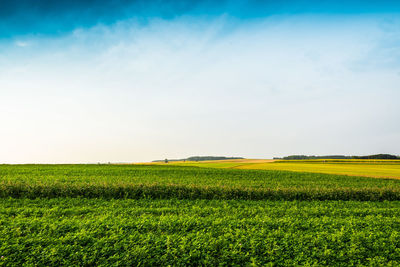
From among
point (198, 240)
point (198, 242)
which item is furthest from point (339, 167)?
point (198, 242)

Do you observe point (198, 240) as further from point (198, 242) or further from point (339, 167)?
point (339, 167)

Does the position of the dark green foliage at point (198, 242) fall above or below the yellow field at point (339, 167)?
above

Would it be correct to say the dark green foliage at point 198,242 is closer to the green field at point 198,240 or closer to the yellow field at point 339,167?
the green field at point 198,240

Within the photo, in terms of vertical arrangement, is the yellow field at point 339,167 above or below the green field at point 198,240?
below

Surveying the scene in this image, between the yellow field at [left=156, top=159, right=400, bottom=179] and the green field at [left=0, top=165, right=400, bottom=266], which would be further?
the yellow field at [left=156, top=159, right=400, bottom=179]

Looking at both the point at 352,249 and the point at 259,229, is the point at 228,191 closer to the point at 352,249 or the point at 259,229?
the point at 259,229

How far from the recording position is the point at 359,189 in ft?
54.9

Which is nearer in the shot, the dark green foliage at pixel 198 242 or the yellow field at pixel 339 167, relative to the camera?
the dark green foliage at pixel 198 242

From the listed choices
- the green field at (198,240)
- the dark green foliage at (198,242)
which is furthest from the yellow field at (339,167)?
the dark green foliage at (198,242)

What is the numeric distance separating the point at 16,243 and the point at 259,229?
8242mm

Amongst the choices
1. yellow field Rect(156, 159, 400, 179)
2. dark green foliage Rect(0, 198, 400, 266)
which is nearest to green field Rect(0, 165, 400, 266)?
dark green foliage Rect(0, 198, 400, 266)

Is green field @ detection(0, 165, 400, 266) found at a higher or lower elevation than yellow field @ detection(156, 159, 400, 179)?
higher

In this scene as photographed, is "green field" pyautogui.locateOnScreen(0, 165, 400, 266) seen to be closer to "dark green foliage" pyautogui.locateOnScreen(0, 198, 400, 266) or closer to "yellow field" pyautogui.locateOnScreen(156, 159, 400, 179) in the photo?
"dark green foliage" pyautogui.locateOnScreen(0, 198, 400, 266)

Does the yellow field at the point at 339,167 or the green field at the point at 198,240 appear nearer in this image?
the green field at the point at 198,240
